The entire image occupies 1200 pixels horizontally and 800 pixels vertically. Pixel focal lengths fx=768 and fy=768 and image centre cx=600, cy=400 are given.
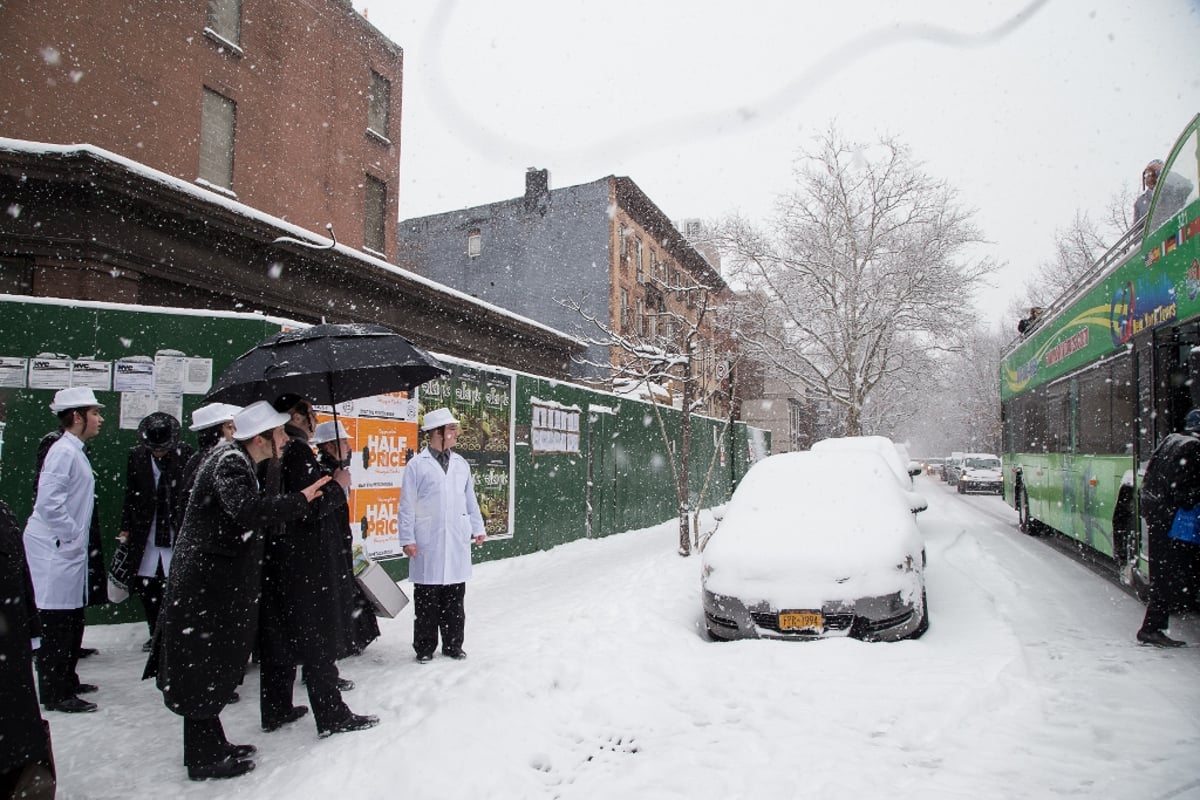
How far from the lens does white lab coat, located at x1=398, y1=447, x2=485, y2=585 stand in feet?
18.7

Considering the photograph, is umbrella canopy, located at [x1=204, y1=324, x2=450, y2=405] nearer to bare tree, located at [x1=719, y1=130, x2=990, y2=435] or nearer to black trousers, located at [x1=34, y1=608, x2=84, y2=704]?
black trousers, located at [x1=34, y1=608, x2=84, y2=704]

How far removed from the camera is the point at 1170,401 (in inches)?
275

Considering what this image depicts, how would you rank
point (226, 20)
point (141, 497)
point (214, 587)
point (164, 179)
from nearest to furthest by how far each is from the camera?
point (214, 587) < point (141, 497) < point (164, 179) < point (226, 20)

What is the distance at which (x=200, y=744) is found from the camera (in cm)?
377

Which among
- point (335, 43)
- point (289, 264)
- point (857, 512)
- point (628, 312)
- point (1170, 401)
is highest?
point (335, 43)

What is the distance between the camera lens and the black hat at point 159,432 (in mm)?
5836

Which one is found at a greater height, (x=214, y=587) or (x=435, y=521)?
(x=435, y=521)

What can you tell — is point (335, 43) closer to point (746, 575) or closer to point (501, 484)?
point (501, 484)

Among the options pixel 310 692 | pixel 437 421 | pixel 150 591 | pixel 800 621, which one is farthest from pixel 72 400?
pixel 800 621

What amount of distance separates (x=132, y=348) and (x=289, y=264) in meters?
6.39

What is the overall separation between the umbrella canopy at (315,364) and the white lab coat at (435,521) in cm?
101

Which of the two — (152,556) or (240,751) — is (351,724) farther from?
(152,556)

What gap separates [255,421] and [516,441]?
691 cm

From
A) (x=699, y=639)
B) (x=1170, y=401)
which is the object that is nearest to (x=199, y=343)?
(x=699, y=639)
